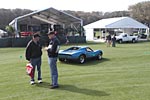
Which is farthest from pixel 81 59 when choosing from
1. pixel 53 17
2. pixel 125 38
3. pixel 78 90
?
pixel 53 17

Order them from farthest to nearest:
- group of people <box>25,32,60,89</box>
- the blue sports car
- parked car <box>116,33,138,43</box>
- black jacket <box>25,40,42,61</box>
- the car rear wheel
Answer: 1. parked car <box>116,33,138,43</box>
2. the car rear wheel
3. the blue sports car
4. black jacket <box>25,40,42,61</box>
5. group of people <box>25,32,60,89</box>

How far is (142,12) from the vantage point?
241 feet

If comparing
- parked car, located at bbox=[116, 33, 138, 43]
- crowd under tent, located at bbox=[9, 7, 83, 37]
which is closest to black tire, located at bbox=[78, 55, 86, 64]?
parked car, located at bbox=[116, 33, 138, 43]

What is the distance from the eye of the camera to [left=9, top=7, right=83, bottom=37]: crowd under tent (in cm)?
4196

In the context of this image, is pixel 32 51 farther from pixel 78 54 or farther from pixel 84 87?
pixel 78 54

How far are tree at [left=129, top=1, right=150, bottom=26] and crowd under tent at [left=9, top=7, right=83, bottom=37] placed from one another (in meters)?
30.2

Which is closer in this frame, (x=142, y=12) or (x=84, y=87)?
(x=84, y=87)

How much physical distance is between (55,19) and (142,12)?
33.7 metres

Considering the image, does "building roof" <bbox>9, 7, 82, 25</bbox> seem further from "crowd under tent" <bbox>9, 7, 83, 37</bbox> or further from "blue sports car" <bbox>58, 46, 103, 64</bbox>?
"blue sports car" <bbox>58, 46, 103, 64</bbox>

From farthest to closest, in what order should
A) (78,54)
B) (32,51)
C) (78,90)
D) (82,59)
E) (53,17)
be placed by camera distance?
(53,17), (82,59), (78,54), (32,51), (78,90)

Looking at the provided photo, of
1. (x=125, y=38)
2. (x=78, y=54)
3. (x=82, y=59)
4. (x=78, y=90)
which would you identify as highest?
(x=125, y=38)

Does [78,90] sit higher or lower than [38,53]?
lower

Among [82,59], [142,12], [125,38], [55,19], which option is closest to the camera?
[82,59]

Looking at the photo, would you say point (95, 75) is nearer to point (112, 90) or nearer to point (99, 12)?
point (112, 90)
